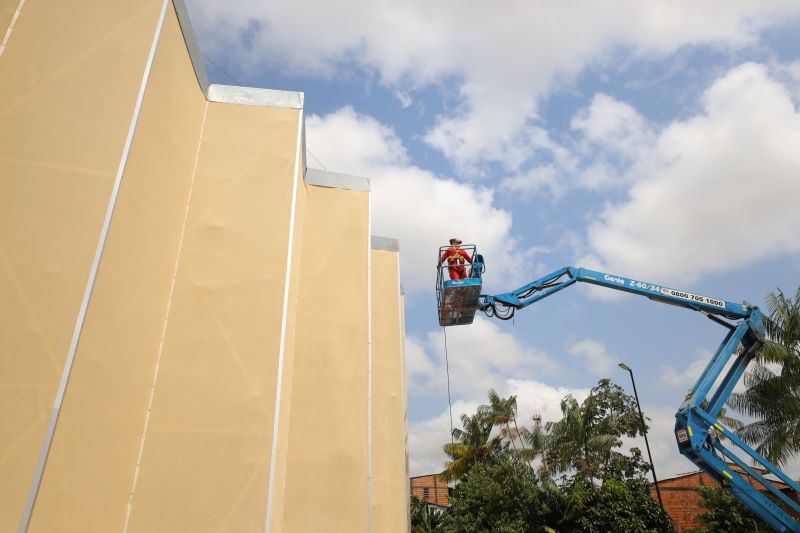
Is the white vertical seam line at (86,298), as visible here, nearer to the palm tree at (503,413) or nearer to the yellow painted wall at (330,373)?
the yellow painted wall at (330,373)

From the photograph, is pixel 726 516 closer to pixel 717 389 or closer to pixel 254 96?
pixel 717 389

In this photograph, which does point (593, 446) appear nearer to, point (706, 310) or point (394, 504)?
point (706, 310)

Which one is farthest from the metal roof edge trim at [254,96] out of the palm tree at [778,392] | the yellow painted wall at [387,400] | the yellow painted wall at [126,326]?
the palm tree at [778,392]

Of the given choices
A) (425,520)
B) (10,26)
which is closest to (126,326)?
(10,26)

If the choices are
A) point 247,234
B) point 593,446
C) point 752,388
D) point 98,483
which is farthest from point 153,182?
point 593,446

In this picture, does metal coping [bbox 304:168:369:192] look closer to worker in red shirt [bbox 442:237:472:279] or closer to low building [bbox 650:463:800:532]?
worker in red shirt [bbox 442:237:472:279]

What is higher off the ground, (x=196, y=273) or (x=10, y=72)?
(x=10, y=72)

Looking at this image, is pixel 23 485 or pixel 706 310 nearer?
pixel 23 485

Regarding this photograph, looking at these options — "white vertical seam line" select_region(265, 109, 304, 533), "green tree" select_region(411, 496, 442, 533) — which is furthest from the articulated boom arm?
"green tree" select_region(411, 496, 442, 533)

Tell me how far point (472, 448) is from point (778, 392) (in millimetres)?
15912

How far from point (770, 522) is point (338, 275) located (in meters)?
12.8

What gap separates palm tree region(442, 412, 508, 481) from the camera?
1174 inches

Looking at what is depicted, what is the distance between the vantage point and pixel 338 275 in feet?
45.4

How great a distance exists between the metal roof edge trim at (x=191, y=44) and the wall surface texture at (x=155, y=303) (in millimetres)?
51
